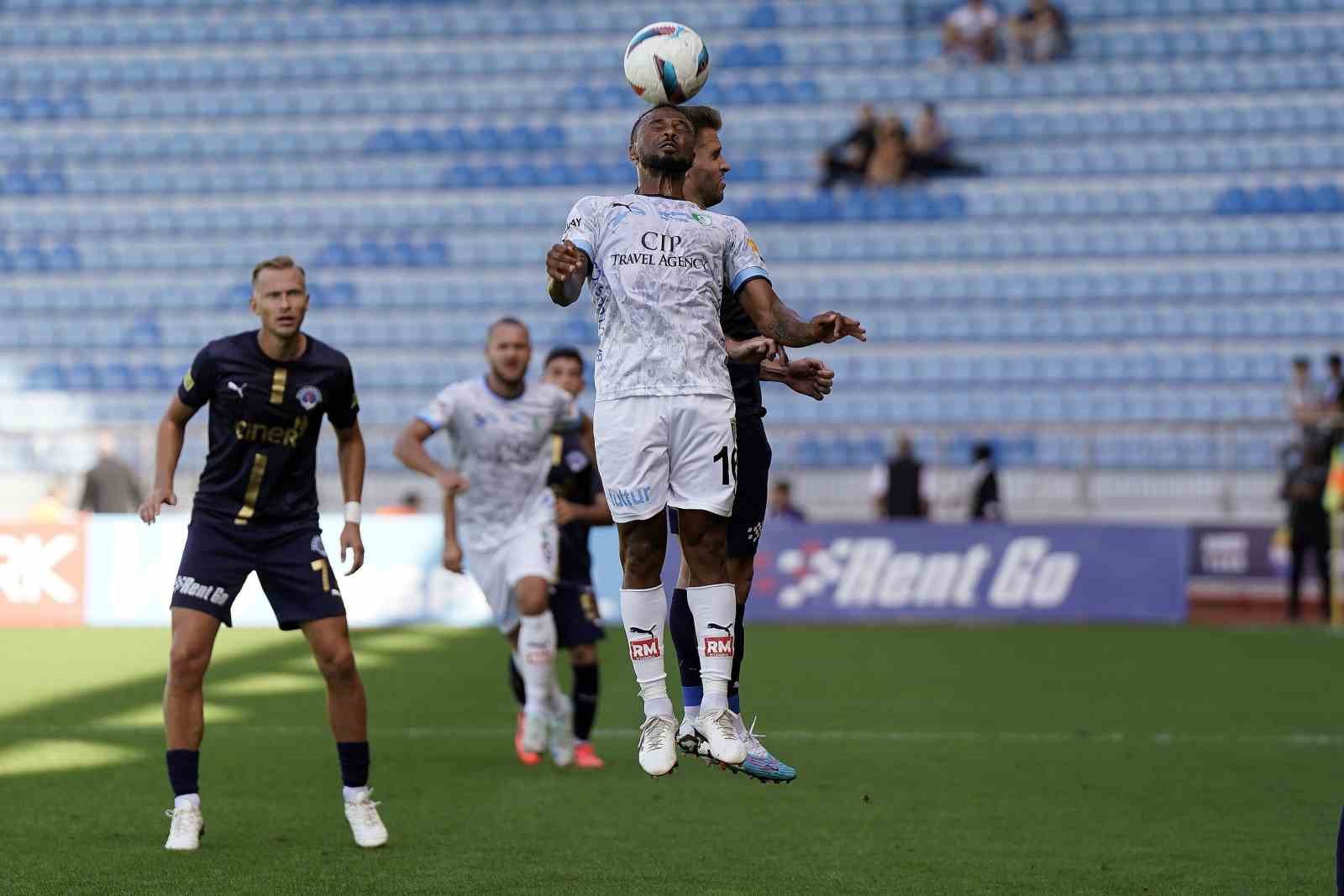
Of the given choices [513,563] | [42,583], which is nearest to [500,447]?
[513,563]

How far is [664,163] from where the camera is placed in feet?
18.9

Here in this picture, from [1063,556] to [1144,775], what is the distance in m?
9.17

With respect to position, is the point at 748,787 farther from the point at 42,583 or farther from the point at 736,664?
the point at 42,583

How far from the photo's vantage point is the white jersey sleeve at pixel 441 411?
911cm

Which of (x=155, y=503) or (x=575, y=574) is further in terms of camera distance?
(x=575, y=574)

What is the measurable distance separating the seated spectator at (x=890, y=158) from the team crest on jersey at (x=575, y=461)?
1553 cm

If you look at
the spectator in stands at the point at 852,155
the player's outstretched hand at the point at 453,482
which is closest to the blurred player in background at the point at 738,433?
the player's outstretched hand at the point at 453,482

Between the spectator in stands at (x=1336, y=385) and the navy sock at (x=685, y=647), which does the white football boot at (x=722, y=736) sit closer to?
the navy sock at (x=685, y=647)

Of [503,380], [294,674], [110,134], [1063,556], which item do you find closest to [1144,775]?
[503,380]

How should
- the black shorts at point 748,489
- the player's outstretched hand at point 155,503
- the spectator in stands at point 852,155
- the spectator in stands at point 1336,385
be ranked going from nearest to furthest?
1. the black shorts at point 748,489
2. the player's outstretched hand at point 155,503
3. the spectator in stands at point 1336,385
4. the spectator in stands at point 852,155

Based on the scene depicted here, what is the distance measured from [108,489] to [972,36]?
13623 millimetres

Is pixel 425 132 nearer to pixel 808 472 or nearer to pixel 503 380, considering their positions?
pixel 808 472

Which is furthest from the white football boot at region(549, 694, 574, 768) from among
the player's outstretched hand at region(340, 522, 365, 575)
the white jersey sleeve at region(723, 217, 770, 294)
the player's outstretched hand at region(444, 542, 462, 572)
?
the white jersey sleeve at region(723, 217, 770, 294)

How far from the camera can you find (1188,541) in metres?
19.7
